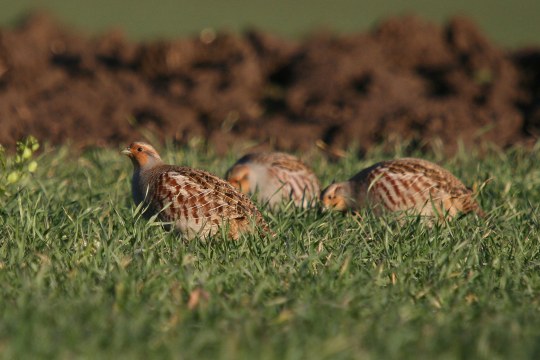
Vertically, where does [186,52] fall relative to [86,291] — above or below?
below

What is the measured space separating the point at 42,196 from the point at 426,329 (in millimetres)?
3326

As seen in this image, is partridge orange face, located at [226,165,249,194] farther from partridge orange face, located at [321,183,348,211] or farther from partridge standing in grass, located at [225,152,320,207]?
partridge orange face, located at [321,183,348,211]

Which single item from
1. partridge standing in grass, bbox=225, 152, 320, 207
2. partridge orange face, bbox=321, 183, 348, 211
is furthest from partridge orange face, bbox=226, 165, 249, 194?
partridge orange face, bbox=321, 183, 348, 211

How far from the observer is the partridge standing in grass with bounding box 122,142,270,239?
5.64 meters

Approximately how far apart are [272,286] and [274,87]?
7234 mm

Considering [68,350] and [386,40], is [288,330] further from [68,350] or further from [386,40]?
[386,40]

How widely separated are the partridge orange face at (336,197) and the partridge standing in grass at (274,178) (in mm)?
280

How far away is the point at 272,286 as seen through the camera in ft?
14.6

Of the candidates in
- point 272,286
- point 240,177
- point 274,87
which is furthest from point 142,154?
point 274,87

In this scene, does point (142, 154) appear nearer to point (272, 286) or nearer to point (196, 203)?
point (196, 203)

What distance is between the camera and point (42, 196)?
6395 millimetres

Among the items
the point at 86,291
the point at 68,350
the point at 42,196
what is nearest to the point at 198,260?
the point at 86,291

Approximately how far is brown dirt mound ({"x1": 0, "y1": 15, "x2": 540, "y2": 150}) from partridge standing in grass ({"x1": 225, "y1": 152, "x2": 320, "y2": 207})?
2168 millimetres

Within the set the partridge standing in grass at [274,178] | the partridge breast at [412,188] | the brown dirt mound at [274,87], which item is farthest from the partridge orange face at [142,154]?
the brown dirt mound at [274,87]
